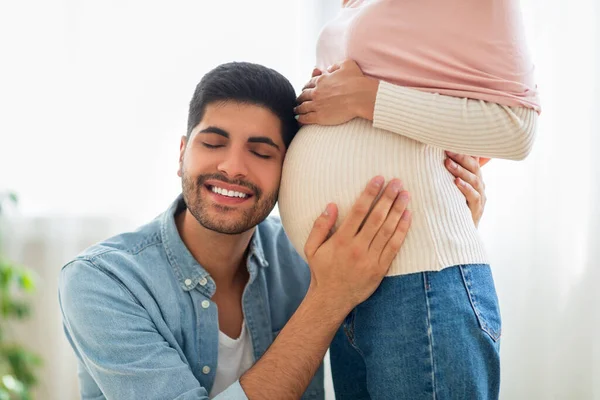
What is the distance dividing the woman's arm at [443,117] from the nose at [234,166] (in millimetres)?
280

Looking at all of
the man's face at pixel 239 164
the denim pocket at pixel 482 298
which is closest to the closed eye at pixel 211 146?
the man's face at pixel 239 164

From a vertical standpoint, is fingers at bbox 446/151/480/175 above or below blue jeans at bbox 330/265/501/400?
above

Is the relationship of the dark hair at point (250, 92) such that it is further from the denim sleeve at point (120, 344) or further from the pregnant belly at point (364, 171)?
the denim sleeve at point (120, 344)

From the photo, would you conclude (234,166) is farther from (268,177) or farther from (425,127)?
(425,127)

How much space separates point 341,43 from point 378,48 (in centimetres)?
12

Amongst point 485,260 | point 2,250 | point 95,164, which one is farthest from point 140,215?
point 485,260

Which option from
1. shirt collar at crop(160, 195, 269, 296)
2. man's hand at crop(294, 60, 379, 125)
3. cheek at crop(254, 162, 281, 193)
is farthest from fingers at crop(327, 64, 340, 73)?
shirt collar at crop(160, 195, 269, 296)

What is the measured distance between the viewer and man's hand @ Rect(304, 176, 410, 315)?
1.03 metres

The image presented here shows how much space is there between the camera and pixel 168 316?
128cm

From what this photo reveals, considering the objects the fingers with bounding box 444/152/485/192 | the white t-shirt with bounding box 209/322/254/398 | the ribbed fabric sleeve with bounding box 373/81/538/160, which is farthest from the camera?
the white t-shirt with bounding box 209/322/254/398

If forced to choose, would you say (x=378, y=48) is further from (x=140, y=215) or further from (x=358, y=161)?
(x=140, y=215)

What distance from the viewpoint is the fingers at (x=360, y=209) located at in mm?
1028

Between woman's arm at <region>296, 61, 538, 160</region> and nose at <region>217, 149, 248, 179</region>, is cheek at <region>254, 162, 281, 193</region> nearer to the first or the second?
nose at <region>217, 149, 248, 179</region>

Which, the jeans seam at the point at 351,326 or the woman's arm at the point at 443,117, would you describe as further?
the jeans seam at the point at 351,326
